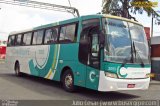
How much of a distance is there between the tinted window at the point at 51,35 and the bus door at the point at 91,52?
8.87ft

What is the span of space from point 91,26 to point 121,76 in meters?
2.28

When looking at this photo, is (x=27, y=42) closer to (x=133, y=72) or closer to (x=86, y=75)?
(x=86, y=75)

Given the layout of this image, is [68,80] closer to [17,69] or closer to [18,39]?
[17,69]

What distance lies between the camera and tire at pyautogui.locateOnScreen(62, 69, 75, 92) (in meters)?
13.2

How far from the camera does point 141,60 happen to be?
11938 millimetres

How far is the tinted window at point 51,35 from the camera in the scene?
15.1 meters

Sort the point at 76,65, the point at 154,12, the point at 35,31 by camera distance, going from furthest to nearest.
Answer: the point at 154,12 → the point at 35,31 → the point at 76,65

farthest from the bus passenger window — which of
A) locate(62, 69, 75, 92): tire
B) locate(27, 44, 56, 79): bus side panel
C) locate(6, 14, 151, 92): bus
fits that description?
Result: locate(27, 44, 56, 79): bus side panel

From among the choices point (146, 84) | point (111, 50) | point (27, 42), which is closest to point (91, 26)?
point (111, 50)

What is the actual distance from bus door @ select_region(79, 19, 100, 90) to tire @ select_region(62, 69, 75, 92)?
A: 3.84 ft

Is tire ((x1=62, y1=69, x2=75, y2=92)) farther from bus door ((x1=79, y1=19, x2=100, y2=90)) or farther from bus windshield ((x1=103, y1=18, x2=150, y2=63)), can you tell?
bus windshield ((x1=103, y1=18, x2=150, y2=63))

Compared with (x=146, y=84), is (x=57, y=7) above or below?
above

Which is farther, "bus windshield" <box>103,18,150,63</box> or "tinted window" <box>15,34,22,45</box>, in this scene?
"tinted window" <box>15,34,22,45</box>

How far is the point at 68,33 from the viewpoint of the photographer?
45.7ft
